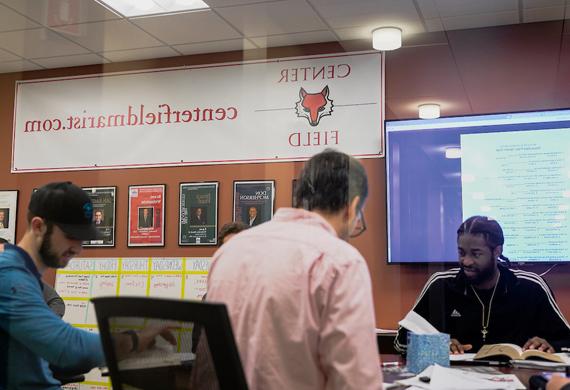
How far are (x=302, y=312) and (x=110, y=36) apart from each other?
3.02 m

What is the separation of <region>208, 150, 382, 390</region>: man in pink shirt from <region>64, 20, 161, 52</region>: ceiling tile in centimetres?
274

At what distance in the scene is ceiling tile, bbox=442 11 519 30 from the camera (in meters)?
3.81

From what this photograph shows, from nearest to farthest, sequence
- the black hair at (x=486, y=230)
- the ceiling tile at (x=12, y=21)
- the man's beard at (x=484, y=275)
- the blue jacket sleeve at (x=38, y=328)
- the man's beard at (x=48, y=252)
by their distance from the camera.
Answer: the blue jacket sleeve at (x=38, y=328) → the man's beard at (x=48, y=252) → the man's beard at (x=484, y=275) → the black hair at (x=486, y=230) → the ceiling tile at (x=12, y=21)

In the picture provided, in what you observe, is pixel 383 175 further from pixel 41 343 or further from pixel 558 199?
pixel 41 343

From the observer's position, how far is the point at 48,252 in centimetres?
192

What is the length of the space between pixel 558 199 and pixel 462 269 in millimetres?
854

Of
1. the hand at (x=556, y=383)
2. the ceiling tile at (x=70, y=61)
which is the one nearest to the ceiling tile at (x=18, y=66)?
the ceiling tile at (x=70, y=61)

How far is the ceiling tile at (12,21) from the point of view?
3.63 m

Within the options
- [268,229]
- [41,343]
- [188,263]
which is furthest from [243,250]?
[188,263]

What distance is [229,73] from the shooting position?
4391 mm

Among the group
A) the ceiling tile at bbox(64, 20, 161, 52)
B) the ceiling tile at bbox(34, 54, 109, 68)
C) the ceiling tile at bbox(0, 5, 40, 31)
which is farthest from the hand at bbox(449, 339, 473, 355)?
the ceiling tile at bbox(0, 5, 40, 31)

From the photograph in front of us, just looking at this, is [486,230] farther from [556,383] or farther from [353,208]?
[353,208]

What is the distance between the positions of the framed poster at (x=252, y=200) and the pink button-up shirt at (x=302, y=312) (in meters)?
2.70

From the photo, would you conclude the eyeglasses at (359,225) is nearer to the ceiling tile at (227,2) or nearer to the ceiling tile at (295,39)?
the ceiling tile at (227,2)
